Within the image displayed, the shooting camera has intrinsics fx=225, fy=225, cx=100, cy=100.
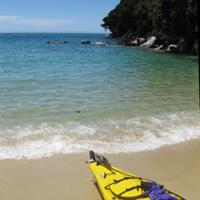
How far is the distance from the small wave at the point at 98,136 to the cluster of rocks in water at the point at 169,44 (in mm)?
31117

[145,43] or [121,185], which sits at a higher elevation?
[145,43]

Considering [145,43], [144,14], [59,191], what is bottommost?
[59,191]

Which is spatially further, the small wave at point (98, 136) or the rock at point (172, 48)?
the rock at point (172, 48)

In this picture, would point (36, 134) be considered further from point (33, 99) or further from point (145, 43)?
point (145, 43)

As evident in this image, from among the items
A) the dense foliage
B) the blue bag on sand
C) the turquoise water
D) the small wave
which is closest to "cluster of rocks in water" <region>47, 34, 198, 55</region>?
the dense foliage

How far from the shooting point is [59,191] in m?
4.99

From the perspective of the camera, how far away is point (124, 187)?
4.35 meters

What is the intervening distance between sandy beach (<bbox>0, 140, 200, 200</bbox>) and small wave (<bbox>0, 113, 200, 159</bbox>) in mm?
394

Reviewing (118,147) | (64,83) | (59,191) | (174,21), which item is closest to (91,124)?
(118,147)

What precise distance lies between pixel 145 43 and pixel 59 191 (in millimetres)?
48098

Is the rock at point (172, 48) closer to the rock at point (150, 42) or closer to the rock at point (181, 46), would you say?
the rock at point (181, 46)

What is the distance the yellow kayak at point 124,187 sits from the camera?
13.5ft

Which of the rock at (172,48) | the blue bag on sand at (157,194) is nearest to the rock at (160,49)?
the rock at (172,48)

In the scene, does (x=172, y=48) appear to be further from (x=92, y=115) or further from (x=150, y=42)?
(x=92, y=115)
